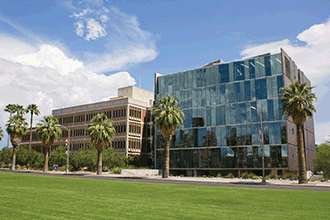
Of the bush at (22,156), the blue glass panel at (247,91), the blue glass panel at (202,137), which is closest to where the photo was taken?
the blue glass panel at (247,91)

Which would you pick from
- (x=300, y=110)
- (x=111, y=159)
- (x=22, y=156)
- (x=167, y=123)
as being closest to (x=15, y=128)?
(x=22, y=156)

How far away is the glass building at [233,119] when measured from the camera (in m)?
52.8

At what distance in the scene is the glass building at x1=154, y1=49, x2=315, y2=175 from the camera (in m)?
52.8

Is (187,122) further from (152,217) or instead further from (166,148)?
(152,217)

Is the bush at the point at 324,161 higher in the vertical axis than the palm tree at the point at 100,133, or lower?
lower

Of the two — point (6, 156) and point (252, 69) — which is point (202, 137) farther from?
point (6, 156)

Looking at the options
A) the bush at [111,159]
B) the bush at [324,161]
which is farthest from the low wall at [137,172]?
the bush at [324,161]

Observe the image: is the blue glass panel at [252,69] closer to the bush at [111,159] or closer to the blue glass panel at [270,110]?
the blue glass panel at [270,110]

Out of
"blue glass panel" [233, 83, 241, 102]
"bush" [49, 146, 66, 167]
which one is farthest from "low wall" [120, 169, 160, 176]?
"blue glass panel" [233, 83, 241, 102]

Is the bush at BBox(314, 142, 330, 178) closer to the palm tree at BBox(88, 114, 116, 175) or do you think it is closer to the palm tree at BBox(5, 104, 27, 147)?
the palm tree at BBox(88, 114, 116, 175)

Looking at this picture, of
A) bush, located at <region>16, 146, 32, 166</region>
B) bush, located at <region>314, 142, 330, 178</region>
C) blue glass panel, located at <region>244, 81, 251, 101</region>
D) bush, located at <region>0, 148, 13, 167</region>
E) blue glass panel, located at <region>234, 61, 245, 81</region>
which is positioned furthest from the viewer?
bush, located at <region>0, 148, 13, 167</region>

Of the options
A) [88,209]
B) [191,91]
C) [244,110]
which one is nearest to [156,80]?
[191,91]

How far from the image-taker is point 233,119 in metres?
57.4

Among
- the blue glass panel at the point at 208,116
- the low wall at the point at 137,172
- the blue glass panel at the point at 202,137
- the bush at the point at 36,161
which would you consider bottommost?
the low wall at the point at 137,172
